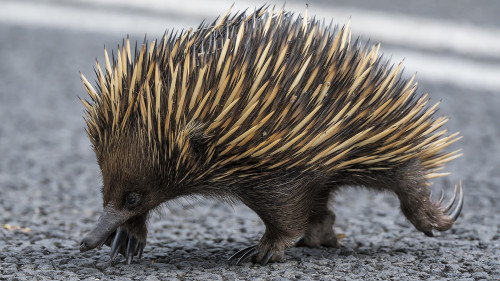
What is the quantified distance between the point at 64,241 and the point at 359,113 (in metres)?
1.70

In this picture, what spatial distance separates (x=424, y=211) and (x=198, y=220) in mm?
1415

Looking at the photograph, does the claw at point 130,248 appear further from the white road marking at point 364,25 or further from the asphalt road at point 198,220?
the white road marking at point 364,25

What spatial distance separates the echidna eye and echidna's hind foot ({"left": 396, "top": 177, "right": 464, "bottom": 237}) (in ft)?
4.23

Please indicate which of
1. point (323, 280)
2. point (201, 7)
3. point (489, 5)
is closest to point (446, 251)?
point (323, 280)

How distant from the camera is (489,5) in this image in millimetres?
10727

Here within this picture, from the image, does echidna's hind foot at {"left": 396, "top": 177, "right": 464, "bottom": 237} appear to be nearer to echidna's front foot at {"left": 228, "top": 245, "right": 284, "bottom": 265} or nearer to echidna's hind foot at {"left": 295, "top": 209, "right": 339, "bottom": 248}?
echidna's hind foot at {"left": 295, "top": 209, "right": 339, "bottom": 248}

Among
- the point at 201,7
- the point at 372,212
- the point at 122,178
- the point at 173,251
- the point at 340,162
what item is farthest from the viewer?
the point at 201,7

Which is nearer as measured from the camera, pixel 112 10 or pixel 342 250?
pixel 342 250

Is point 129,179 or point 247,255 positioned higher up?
point 129,179

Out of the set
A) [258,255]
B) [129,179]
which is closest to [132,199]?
[129,179]

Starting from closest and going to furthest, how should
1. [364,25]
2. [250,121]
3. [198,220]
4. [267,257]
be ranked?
1. [250,121]
2. [267,257]
3. [198,220]
4. [364,25]

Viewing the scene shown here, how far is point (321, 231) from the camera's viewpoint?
385 cm

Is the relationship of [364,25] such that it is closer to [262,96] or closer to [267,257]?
[267,257]

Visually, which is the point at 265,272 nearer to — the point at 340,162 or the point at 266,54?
the point at 340,162
